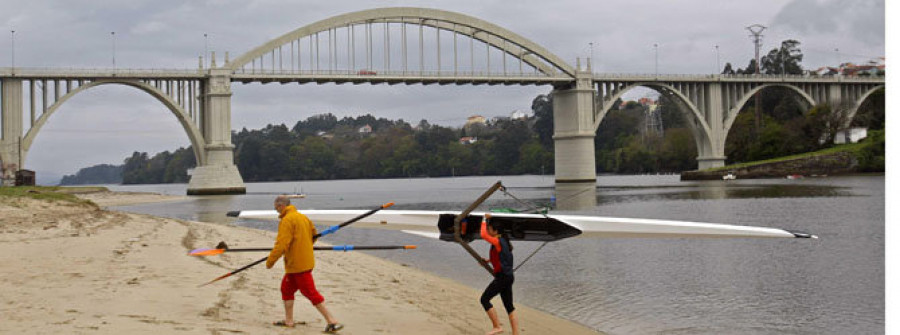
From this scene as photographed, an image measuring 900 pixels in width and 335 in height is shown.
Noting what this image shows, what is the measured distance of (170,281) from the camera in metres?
9.92

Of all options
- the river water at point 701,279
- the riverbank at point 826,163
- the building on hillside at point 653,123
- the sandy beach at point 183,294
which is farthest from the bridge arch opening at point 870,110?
the sandy beach at point 183,294

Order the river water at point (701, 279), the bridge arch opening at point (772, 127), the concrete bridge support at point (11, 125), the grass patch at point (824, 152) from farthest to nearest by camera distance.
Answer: the bridge arch opening at point (772, 127) → the grass patch at point (824, 152) → the concrete bridge support at point (11, 125) → the river water at point (701, 279)

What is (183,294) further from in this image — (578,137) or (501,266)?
(578,137)

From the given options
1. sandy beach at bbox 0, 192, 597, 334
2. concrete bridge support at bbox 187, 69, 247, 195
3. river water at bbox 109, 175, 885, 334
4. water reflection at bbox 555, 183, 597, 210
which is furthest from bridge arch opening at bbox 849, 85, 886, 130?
sandy beach at bbox 0, 192, 597, 334

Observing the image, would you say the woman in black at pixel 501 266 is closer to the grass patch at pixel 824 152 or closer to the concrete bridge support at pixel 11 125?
the concrete bridge support at pixel 11 125

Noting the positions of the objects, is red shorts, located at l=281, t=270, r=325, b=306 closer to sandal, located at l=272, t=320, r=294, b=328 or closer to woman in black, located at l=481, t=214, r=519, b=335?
sandal, located at l=272, t=320, r=294, b=328

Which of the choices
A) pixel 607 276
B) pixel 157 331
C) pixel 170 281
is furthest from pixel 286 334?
pixel 607 276

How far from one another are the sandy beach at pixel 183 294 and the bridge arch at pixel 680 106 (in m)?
73.2

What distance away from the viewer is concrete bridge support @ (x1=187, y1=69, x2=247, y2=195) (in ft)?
226

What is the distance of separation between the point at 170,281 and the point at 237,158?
15959 centimetres

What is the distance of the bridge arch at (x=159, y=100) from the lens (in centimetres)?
5853

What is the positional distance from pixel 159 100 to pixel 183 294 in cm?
6206

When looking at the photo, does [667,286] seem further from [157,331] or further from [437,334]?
[157,331]

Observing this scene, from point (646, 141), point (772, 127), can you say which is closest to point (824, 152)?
point (772, 127)
